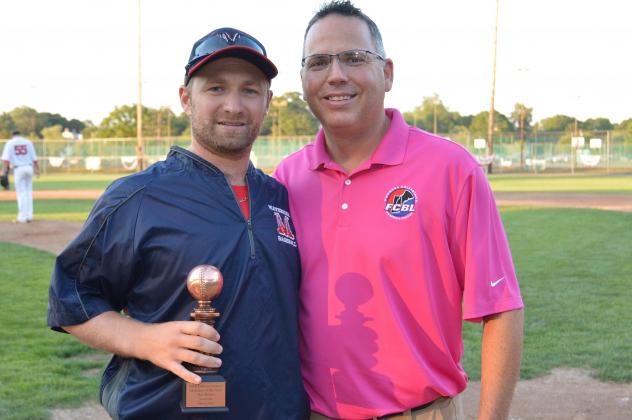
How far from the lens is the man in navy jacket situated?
8.70 feet

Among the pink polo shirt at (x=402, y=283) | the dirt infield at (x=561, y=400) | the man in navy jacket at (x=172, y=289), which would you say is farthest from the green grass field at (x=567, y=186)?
the man in navy jacket at (x=172, y=289)

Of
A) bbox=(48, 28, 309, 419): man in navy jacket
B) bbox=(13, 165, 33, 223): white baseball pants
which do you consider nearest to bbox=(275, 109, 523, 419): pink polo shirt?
bbox=(48, 28, 309, 419): man in navy jacket

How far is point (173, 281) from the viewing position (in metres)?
2.67

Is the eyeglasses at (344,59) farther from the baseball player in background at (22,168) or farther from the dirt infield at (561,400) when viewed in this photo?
the baseball player in background at (22,168)

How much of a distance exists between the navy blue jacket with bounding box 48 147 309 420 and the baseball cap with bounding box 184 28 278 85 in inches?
17.4

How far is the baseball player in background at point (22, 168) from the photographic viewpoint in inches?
706

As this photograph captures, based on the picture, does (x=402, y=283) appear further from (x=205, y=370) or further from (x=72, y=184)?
(x=72, y=184)

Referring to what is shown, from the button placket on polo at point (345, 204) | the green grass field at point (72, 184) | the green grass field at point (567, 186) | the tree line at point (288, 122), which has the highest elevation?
the tree line at point (288, 122)

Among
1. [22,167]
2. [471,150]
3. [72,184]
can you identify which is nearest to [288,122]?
[471,150]

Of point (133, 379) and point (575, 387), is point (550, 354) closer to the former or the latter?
point (575, 387)

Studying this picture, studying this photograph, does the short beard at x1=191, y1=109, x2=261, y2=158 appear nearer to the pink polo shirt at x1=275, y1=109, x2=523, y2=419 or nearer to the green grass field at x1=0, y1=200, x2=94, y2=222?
the pink polo shirt at x1=275, y1=109, x2=523, y2=419

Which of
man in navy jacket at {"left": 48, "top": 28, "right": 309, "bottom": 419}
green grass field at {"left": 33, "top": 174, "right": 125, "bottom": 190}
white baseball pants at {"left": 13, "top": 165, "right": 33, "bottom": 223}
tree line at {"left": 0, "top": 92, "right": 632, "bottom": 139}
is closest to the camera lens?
man in navy jacket at {"left": 48, "top": 28, "right": 309, "bottom": 419}

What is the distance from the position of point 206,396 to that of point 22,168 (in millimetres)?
16939

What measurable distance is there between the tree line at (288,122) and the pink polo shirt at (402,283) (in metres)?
75.6
